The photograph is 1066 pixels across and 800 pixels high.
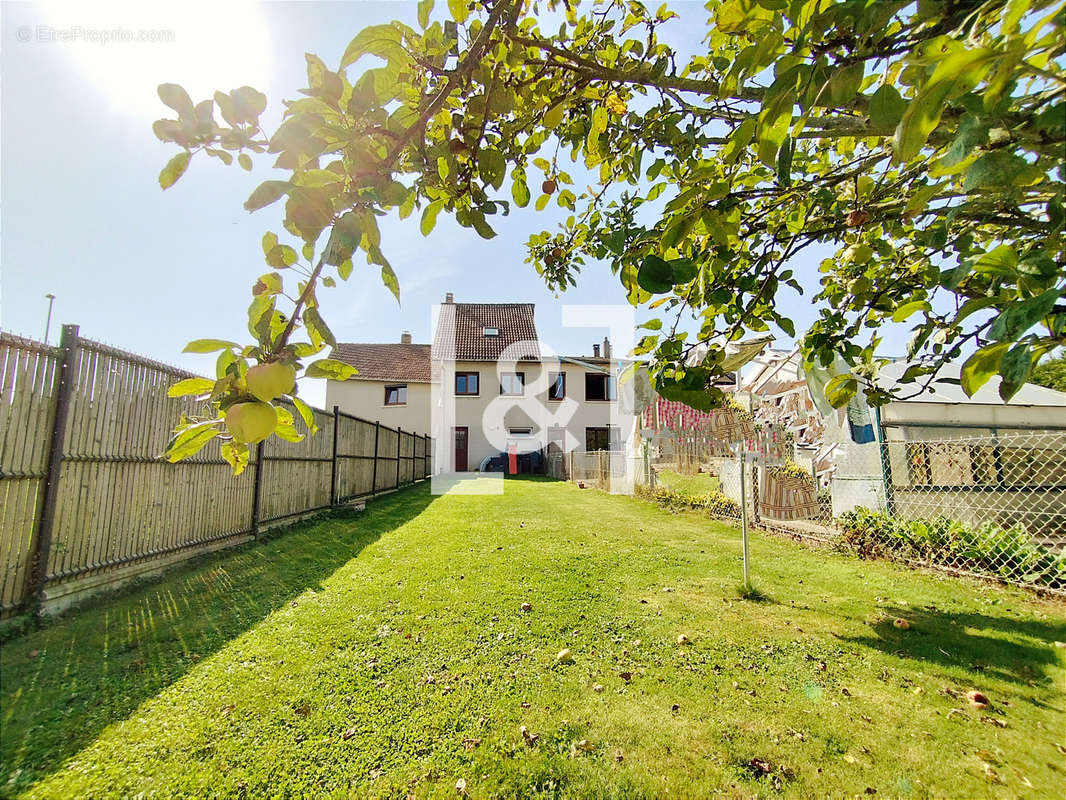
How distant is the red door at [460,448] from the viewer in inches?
835

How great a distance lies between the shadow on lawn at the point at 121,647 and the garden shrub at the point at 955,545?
6.74 m

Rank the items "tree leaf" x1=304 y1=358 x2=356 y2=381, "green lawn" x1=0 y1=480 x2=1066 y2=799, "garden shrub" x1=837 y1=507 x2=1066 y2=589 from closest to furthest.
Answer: "tree leaf" x1=304 y1=358 x2=356 y2=381 → "green lawn" x1=0 y1=480 x2=1066 y2=799 → "garden shrub" x1=837 y1=507 x2=1066 y2=589

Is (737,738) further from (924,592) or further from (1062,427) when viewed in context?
(1062,427)

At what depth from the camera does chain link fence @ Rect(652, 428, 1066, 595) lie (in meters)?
4.65

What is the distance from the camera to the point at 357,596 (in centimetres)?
388

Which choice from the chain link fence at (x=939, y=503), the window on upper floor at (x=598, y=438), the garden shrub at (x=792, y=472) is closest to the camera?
the chain link fence at (x=939, y=503)

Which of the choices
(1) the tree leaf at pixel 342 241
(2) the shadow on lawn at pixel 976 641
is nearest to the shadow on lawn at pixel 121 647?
(1) the tree leaf at pixel 342 241

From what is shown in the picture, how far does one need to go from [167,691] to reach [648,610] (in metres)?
3.32

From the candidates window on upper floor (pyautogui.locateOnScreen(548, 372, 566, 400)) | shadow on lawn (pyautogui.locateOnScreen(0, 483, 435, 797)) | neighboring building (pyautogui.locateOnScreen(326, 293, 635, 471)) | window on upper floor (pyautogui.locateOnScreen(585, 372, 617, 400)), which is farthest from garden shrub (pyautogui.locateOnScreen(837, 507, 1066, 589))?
window on upper floor (pyautogui.locateOnScreen(548, 372, 566, 400))

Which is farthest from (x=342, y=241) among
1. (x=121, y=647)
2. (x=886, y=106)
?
(x=121, y=647)

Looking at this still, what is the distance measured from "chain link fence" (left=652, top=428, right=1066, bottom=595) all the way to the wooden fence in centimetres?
773

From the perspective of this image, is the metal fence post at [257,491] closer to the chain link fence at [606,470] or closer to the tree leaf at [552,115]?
the tree leaf at [552,115]

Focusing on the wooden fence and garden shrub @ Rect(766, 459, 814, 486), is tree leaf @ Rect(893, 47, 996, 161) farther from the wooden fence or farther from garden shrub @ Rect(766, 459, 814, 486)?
garden shrub @ Rect(766, 459, 814, 486)

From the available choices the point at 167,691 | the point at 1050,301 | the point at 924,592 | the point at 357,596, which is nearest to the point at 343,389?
the point at 357,596
